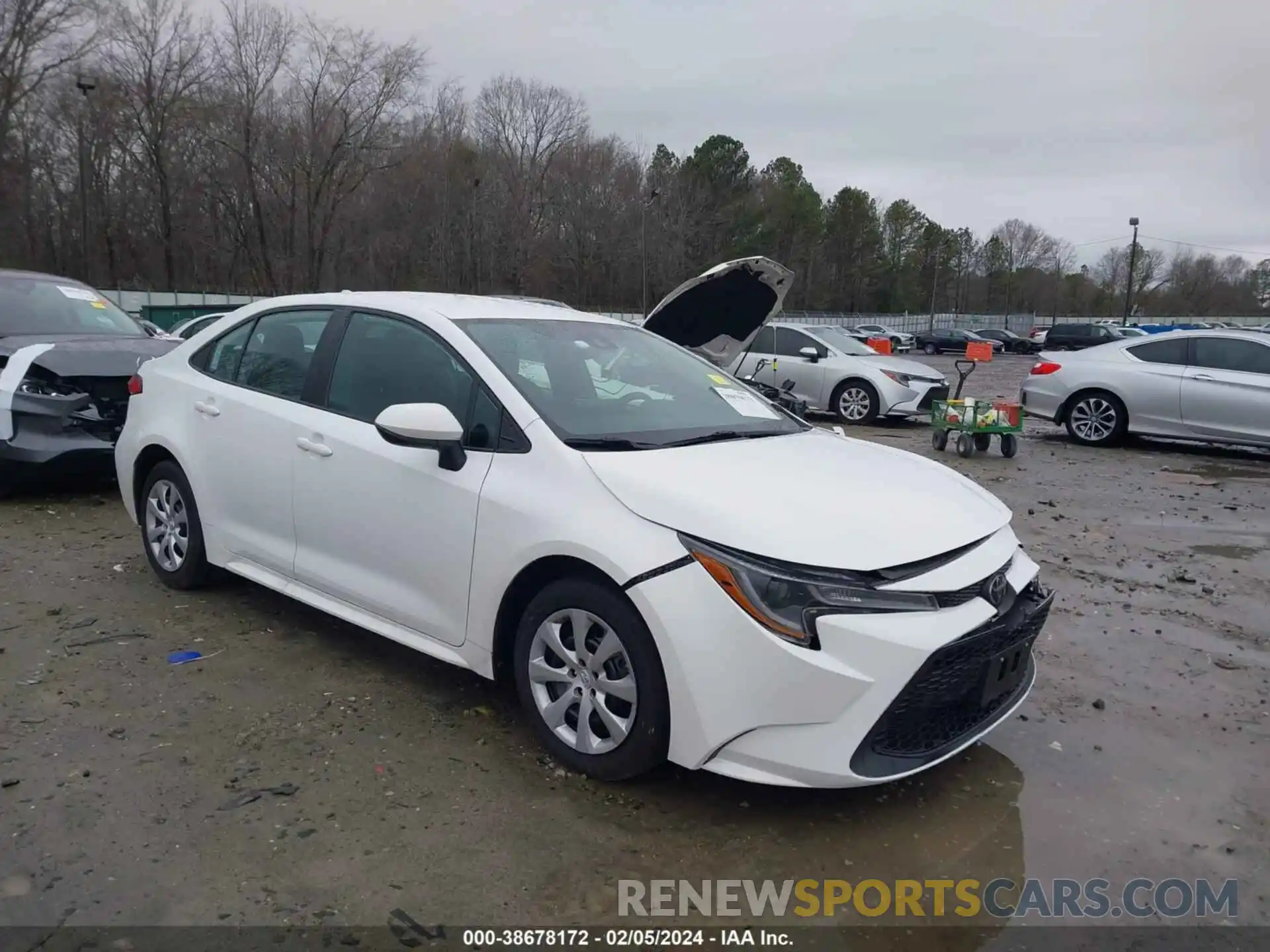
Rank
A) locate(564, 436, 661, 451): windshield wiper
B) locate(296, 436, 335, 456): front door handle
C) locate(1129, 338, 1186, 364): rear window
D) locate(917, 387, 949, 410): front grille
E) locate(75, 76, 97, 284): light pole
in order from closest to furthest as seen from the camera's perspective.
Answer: locate(564, 436, 661, 451): windshield wiper, locate(296, 436, 335, 456): front door handle, locate(1129, 338, 1186, 364): rear window, locate(917, 387, 949, 410): front grille, locate(75, 76, 97, 284): light pole

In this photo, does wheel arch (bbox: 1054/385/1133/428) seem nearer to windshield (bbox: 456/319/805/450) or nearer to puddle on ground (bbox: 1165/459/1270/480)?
puddle on ground (bbox: 1165/459/1270/480)

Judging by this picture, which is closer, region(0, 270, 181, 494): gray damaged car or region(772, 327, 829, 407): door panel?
region(0, 270, 181, 494): gray damaged car

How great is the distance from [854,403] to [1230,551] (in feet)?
23.5

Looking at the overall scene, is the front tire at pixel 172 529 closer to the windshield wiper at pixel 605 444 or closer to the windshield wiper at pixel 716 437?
the windshield wiper at pixel 605 444

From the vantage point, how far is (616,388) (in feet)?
12.8

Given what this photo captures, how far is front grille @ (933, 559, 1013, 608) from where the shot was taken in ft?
9.46

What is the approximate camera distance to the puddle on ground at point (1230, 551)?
21.5 feet

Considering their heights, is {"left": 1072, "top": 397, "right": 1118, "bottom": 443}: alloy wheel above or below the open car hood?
below

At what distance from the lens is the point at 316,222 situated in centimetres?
4784

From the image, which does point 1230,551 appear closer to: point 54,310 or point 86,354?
point 86,354

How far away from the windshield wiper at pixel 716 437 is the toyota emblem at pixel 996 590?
1.13m

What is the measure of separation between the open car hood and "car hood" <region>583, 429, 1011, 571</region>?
17.4ft

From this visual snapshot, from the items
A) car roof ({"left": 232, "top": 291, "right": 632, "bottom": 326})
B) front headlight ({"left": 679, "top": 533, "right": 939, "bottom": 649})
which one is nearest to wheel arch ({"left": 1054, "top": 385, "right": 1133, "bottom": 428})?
car roof ({"left": 232, "top": 291, "right": 632, "bottom": 326})

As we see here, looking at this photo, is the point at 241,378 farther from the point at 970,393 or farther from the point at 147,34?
the point at 147,34
